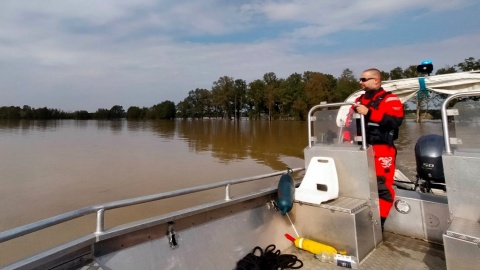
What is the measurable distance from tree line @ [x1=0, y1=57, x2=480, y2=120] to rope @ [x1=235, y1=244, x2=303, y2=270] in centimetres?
3368

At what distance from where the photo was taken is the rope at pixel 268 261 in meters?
A: 2.47

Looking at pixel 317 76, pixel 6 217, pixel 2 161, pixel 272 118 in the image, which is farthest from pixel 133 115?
pixel 6 217

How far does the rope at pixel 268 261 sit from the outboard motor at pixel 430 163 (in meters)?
2.08

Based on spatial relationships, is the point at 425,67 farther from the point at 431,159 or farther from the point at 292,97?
the point at 292,97

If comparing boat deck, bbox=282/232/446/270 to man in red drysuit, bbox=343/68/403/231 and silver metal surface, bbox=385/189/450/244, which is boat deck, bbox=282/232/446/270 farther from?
man in red drysuit, bbox=343/68/403/231

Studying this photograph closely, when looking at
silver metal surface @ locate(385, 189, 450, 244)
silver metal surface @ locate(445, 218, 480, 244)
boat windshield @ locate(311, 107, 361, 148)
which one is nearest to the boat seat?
boat windshield @ locate(311, 107, 361, 148)

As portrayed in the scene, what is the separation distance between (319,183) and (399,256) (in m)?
0.98

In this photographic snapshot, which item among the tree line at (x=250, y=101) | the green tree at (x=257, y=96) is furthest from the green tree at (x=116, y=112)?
the green tree at (x=257, y=96)

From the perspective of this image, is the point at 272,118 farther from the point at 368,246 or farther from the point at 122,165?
the point at 368,246

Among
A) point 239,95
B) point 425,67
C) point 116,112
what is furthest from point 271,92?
point 116,112

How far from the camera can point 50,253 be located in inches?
60.0

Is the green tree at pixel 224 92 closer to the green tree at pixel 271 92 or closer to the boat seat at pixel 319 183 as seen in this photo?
the green tree at pixel 271 92

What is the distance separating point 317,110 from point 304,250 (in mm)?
1551

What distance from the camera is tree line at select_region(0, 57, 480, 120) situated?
61.0 m
